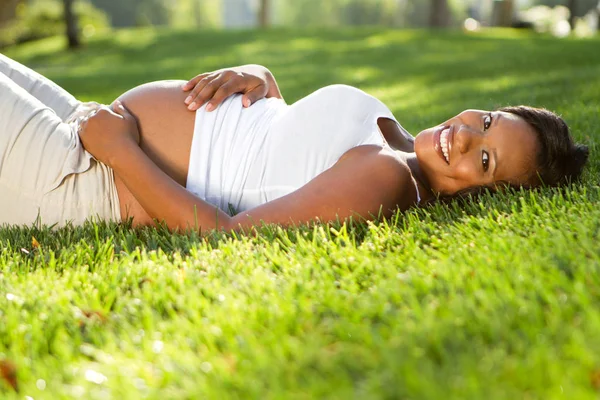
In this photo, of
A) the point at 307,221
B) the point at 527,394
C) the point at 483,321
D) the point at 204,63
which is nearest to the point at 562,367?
the point at 527,394

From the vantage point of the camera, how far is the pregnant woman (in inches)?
114

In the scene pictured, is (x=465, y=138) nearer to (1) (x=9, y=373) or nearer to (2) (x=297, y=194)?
(2) (x=297, y=194)

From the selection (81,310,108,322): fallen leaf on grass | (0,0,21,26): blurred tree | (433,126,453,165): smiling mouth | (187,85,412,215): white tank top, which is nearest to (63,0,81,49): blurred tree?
(0,0,21,26): blurred tree

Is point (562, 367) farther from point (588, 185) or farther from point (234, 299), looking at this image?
point (588, 185)

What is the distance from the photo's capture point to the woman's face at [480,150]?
2.98 metres

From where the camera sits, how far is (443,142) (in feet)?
10.0

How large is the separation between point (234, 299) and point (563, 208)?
1.49 metres

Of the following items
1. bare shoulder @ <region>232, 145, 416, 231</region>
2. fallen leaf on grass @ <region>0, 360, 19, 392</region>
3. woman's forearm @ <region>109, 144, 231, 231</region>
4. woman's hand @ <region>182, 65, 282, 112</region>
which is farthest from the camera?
woman's hand @ <region>182, 65, 282, 112</region>

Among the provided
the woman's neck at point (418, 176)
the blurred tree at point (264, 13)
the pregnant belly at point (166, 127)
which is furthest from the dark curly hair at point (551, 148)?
→ the blurred tree at point (264, 13)

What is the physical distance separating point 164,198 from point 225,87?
79 cm

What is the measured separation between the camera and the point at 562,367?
1461 millimetres

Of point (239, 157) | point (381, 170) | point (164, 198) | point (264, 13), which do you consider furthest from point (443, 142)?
point (264, 13)

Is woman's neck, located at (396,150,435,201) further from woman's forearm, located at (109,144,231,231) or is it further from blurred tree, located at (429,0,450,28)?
blurred tree, located at (429,0,450,28)

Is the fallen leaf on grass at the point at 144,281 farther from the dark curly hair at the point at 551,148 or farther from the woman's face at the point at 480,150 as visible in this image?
the dark curly hair at the point at 551,148
